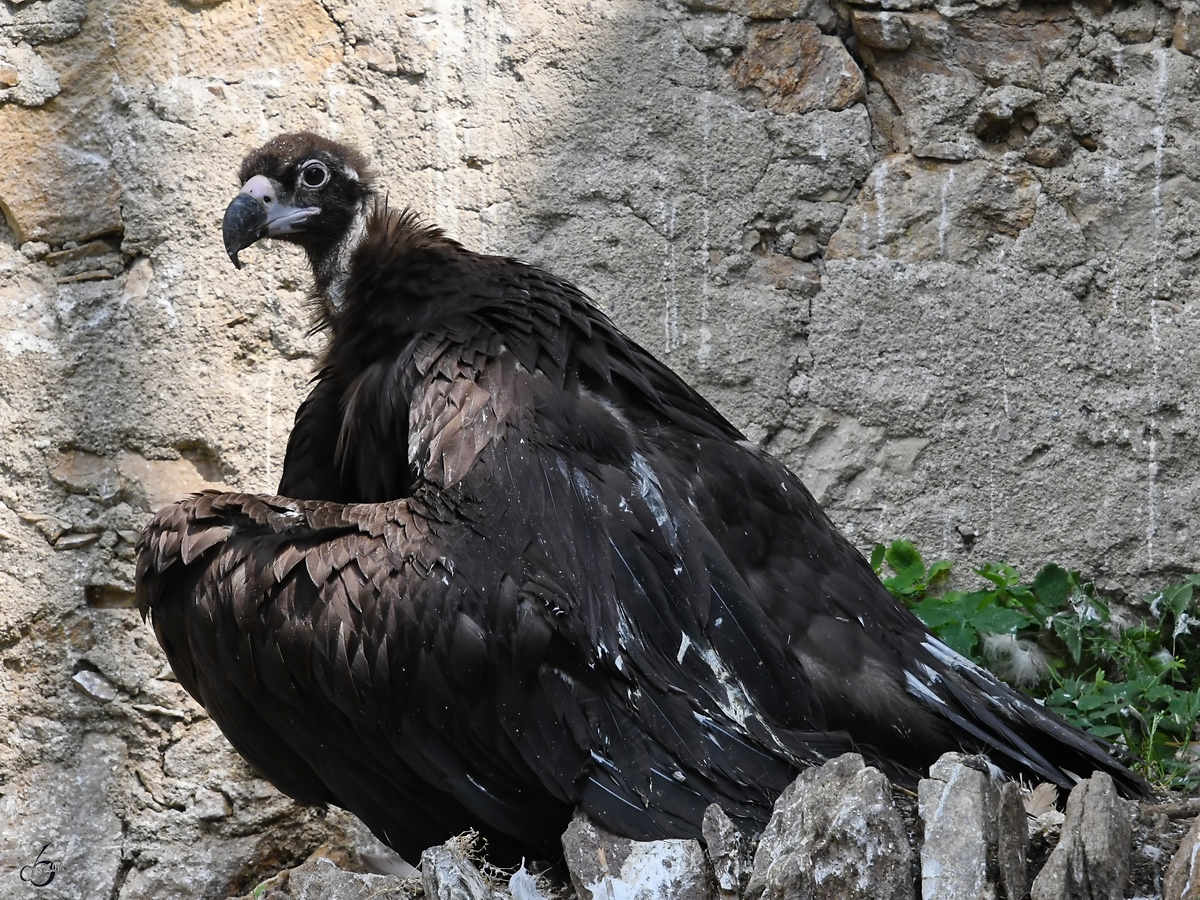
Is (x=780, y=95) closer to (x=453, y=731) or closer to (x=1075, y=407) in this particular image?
(x=1075, y=407)

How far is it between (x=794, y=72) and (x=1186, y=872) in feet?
8.17

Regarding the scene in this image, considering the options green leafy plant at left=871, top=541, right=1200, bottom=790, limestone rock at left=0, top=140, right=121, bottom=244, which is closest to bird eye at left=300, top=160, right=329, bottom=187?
limestone rock at left=0, top=140, right=121, bottom=244

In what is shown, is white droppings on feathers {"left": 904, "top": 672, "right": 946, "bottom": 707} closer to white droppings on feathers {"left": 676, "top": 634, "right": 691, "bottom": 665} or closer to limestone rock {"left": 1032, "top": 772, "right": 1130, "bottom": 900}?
white droppings on feathers {"left": 676, "top": 634, "right": 691, "bottom": 665}

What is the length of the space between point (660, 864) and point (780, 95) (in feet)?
7.43

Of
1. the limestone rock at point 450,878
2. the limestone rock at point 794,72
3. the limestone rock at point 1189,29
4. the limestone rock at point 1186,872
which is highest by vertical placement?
the limestone rock at point 1189,29

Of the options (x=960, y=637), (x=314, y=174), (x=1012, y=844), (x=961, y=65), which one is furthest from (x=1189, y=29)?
(x=1012, y=844)

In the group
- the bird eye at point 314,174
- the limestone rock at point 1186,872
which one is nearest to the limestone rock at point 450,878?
the limestone rock at point 1186,872

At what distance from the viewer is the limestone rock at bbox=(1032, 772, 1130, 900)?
1.84 metres

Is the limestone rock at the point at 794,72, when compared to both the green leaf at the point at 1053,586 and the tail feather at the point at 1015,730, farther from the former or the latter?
the tail feather at the point at 1015,730

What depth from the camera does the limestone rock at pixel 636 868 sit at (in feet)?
6.88

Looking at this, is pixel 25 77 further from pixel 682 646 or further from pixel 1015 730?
pixel 1015 730

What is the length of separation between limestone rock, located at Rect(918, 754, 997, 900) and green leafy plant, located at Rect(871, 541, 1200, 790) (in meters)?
1.34

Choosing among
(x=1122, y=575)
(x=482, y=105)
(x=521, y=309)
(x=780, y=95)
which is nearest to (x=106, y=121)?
(x=482, y=105)

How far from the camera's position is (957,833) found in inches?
76.7
